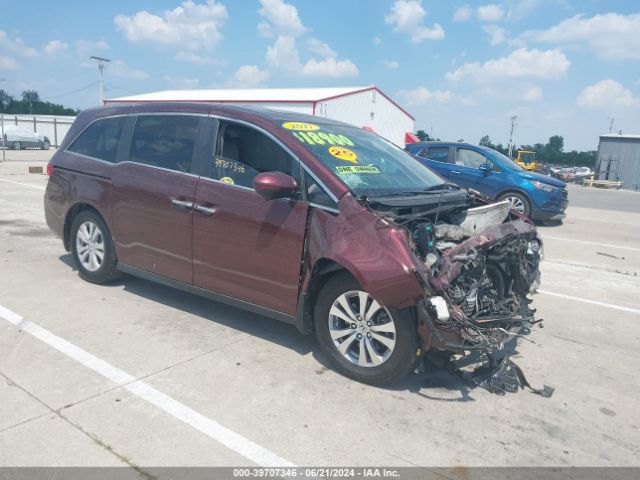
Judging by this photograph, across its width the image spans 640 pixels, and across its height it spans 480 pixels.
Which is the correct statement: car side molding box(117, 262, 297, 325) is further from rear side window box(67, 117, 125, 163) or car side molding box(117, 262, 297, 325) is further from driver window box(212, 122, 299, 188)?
rear side window box(67, 117, 125, 163)

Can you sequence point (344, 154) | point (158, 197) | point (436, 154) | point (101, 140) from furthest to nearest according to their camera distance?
point (436, 154) → point (101, 140) → point (158, 197) → point (344, 154)

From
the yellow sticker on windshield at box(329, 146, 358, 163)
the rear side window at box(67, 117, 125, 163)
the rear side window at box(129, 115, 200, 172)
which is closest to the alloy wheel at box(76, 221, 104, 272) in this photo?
the rear side window at box(67, 117, 125, 163)

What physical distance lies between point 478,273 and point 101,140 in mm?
4037

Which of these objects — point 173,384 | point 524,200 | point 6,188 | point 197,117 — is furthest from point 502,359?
point 6,188

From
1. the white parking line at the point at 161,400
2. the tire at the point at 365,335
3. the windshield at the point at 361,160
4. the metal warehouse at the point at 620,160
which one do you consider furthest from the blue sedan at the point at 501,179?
the metal warehouse at the point at 620,160

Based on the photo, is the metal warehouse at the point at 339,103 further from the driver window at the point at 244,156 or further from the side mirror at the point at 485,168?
the driver window at the point at 244,156

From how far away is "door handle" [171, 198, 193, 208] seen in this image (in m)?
4.54

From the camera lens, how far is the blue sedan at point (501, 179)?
1147 cm

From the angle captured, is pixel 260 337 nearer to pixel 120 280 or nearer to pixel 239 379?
pixel 239 379

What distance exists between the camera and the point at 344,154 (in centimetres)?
437

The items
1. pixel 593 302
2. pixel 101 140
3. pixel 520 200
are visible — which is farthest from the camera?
pixel 520 200

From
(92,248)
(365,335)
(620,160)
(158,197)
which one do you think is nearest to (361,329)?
(365,335)

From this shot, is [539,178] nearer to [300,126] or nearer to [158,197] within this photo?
[300,126]

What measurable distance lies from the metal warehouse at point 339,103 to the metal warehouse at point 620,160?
46.2 feet
